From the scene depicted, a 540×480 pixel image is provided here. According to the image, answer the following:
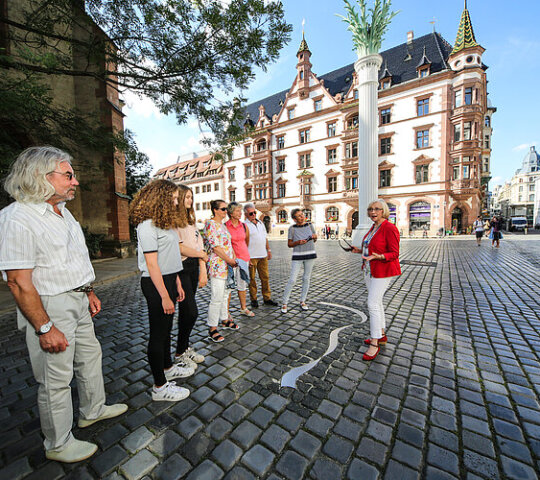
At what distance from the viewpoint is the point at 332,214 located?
31.2 metres

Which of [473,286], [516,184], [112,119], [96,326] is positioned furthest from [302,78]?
[516,184]

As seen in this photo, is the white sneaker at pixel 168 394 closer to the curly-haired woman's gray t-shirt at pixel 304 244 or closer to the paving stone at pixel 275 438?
the paving stone at pixel 275 438

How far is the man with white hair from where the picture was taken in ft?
4.88

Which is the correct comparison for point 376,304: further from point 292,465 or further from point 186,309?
point 186,309

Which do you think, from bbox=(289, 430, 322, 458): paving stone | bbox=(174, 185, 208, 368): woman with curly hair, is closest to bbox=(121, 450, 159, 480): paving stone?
bbox=(289, 430, 322, 458): paving stone

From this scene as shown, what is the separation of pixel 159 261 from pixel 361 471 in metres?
2.06

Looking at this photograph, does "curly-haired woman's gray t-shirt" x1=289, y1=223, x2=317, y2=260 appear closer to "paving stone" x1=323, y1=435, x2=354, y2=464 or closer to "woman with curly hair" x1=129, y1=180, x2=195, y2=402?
"woman with curly hair" x1=129, y1=180, x2=195, y2=402

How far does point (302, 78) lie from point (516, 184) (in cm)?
10276

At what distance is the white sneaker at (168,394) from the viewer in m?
2.28

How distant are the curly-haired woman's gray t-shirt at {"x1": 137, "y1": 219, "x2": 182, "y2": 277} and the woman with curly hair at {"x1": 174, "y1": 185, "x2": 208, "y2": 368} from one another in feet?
1.20

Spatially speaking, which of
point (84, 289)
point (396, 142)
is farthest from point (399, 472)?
point (396, 142)

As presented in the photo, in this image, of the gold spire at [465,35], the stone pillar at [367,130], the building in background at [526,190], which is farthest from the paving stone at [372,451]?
the building in background at [526,190]

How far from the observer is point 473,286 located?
6027mm

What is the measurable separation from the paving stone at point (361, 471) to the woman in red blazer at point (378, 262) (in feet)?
4.42
